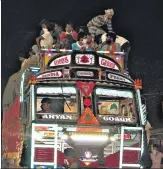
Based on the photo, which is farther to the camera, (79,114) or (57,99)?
(57,99)

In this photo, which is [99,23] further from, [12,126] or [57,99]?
[57,99]

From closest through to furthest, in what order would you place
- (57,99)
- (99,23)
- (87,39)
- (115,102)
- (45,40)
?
1. (57,99)
2. (115,102)
3. (87,39)
4. (45,40)
5. (99,23)

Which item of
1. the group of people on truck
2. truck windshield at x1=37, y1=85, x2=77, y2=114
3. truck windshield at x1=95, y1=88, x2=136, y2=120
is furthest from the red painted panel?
truck windshield at x1=95, y1=88, x2=136, y2=120

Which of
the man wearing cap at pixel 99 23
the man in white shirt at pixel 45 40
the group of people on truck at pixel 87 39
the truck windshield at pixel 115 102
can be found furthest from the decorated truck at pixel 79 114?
the man wearing cap at pixel 99 23

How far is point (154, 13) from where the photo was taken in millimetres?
15578

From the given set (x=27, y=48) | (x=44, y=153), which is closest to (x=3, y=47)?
(x=27, y=48)

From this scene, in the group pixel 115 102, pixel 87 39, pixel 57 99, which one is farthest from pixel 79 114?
pixel 87 39

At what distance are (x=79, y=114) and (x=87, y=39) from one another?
243cm

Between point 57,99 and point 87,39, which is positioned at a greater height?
point 87,39

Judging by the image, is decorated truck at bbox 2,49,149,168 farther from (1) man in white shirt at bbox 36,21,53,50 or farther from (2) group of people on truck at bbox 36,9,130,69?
(1) man in white shirt at bbox 36,21,53,50

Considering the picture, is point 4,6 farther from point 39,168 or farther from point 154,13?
point 39,168

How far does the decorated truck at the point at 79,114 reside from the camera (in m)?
8.94

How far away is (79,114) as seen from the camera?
30.9 feet

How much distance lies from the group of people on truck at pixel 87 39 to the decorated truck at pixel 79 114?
0.86 meters
